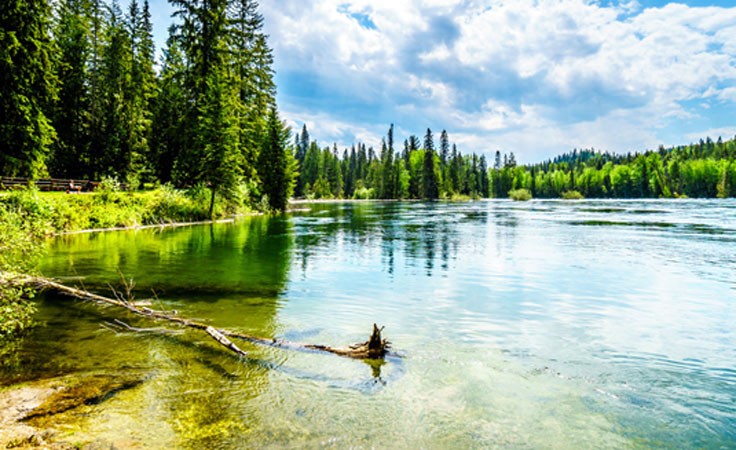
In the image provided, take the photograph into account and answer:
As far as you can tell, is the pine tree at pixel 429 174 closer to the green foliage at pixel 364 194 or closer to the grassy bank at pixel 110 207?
the green foliage at pixel 364 194

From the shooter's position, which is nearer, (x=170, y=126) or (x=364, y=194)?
(x=170, y=126)

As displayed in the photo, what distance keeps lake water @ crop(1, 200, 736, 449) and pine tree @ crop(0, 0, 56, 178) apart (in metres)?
12.9

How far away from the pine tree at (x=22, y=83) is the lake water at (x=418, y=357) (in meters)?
12.9

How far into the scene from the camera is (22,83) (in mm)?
26891

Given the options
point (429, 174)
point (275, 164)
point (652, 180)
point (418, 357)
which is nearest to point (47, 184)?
point (275, 164)

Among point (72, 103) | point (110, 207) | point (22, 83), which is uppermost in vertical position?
point (72, 103)

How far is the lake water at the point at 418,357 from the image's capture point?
5.89m

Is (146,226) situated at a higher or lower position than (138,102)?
lower

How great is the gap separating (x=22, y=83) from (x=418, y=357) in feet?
102

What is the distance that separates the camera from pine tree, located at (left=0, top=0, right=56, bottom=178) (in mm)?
26141

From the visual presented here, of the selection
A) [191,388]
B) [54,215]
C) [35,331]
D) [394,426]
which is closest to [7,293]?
[35,331]

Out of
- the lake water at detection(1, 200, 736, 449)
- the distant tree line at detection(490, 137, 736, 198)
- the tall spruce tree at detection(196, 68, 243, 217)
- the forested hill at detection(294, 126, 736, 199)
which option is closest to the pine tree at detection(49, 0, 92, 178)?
the tall spruce tree at detection(196, 68, 243, 217)

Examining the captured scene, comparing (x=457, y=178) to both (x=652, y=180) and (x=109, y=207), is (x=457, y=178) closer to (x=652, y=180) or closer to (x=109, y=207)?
(x=652, y=180)

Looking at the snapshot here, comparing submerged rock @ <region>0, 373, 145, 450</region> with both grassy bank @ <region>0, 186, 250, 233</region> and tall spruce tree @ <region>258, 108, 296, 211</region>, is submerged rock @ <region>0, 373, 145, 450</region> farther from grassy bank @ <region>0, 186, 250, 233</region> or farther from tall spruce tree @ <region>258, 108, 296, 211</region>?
tall spruce tree @ <region>258, 108, 296, 211</region>
